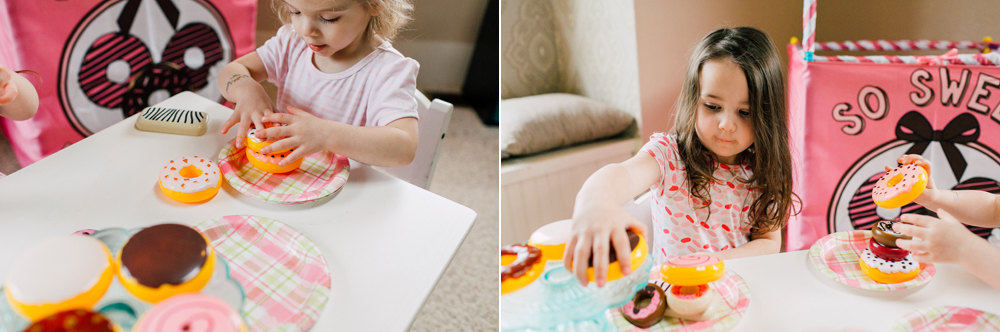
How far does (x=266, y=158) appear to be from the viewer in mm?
494

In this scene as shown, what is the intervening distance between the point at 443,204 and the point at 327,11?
0.25 metres

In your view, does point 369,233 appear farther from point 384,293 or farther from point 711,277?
point 711,277

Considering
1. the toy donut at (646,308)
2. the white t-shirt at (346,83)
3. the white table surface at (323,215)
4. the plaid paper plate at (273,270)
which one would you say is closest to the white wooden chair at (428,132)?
the white t-shirt at (346,83)

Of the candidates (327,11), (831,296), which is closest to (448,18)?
(327,11)

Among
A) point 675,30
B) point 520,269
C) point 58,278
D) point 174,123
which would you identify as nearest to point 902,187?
point 675,30

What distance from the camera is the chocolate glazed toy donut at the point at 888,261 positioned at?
0.41 meters

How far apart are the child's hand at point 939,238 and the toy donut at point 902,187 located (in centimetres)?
2

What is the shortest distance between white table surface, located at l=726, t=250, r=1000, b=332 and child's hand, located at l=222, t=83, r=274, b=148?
1.58 feet

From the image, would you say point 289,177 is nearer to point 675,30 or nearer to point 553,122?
point 553,122

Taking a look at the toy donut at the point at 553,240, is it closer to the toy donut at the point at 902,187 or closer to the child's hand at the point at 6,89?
the toy donut at the point at 902,187

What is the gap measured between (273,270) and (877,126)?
0.62 meters

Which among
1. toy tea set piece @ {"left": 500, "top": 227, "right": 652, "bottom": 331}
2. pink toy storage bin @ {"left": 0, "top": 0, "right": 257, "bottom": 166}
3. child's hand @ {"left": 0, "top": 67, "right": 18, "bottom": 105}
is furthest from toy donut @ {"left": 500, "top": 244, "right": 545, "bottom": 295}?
pink toy storage bin @ {"left": 0, "top": 0, "right": 257, "bottom": 166}

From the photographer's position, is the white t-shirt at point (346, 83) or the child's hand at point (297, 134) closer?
the child's hand at point (297, 134)

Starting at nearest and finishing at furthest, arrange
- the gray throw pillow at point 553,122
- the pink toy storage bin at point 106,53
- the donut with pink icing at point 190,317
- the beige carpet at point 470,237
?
the donut with pink icing at point 190,317
the gray throw pillow at point 553,122
the pink toy storage bin at point 106,53
the beige carpet at point 470,237
